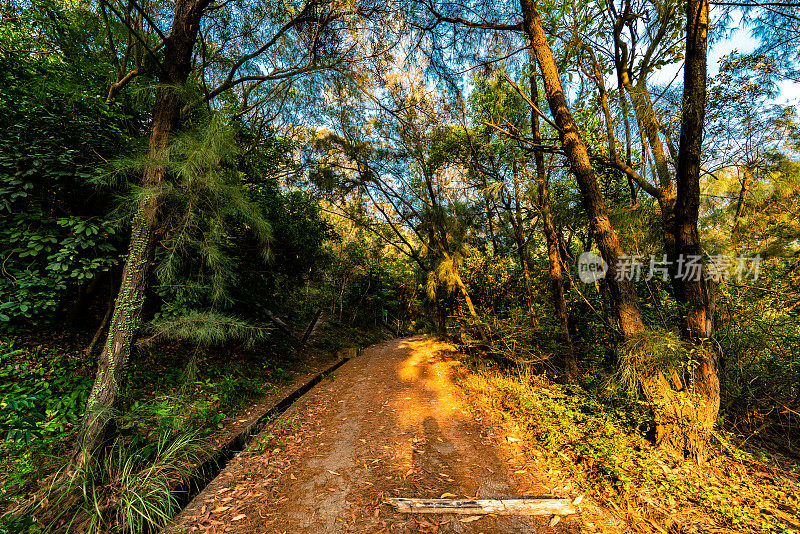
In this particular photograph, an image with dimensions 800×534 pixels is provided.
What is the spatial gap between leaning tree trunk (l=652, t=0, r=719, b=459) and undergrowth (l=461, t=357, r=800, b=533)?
212 millimetres

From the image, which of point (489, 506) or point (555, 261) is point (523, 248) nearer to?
point (555, 261)

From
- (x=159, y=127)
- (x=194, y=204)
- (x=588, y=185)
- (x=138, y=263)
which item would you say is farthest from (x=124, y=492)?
(x=588, y=185)

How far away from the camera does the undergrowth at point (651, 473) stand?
2.10 meters

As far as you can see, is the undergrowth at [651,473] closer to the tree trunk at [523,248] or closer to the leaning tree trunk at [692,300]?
the leaning tree trunk at [692,300]

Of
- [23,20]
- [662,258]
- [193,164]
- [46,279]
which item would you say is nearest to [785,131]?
[662,258]

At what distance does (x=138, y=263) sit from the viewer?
8.99ft

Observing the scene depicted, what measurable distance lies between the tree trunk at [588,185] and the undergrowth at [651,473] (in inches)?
37.5

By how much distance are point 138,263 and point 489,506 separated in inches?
154

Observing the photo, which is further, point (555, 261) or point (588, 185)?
point (555, 261)

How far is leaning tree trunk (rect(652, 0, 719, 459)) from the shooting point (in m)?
2.59

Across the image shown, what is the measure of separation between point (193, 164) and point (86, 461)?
2.73 meters

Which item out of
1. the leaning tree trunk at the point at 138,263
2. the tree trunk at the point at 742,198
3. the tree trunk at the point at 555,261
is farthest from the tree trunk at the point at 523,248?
the leaning tree trunk at the point at 138,263

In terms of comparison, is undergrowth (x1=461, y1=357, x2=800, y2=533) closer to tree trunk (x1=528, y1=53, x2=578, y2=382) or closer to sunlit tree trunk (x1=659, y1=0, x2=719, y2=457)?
sunlit tree trunk (x1=659, y1=0, x2=719, y2=457)

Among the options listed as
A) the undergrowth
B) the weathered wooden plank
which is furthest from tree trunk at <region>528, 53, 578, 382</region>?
the weathered wooden plank
